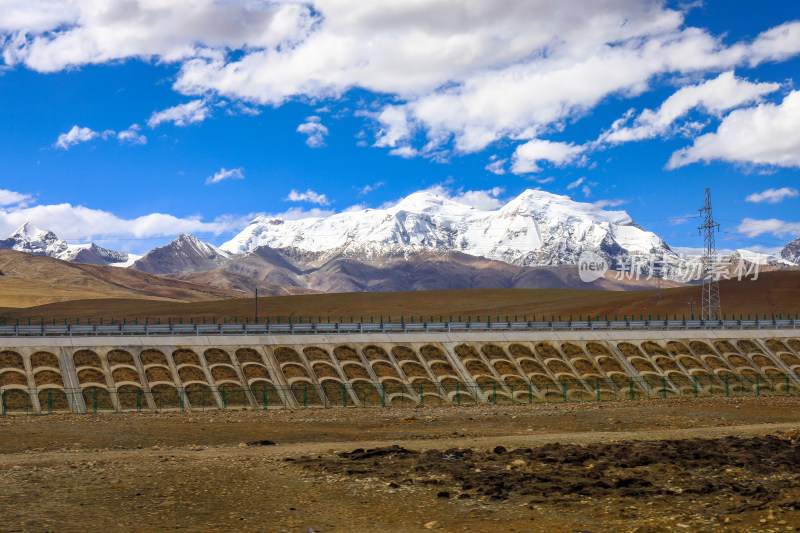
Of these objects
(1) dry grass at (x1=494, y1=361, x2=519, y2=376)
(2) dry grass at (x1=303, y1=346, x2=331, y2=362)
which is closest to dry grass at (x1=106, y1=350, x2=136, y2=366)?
(2) dry grass at (x1=303, y1=346, x2=331, y2=362)

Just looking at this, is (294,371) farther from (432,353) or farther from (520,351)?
(520,351)

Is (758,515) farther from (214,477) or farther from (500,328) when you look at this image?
(500,328)

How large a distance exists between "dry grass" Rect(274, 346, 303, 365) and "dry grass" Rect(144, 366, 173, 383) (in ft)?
28.5

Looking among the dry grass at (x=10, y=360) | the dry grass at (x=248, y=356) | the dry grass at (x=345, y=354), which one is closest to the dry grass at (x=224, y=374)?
the dry grass at (x=248, y=356)

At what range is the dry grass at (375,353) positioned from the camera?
61.4 metres

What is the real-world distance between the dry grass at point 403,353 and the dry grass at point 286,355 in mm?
8216

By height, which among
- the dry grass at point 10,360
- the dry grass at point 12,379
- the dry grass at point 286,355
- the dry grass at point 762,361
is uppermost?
the dry grass at point 10,360

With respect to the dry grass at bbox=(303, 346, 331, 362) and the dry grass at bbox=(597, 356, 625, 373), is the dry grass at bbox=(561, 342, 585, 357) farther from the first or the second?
the dry grass at bbox=(303, 346, 331, 362)

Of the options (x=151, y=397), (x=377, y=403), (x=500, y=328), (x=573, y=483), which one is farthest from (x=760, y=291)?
(x=573, y=483)

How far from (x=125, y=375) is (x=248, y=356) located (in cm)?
951

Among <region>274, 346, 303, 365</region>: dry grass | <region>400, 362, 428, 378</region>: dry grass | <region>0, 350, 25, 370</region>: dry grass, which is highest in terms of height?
<region>0, 350, 25, 370</region>: dry grass

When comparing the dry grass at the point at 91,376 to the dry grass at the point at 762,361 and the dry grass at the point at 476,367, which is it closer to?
the dry grass at the point at 476,367

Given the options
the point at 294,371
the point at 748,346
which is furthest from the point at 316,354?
the point at 748,346

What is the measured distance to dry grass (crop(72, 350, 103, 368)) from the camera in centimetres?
5450
